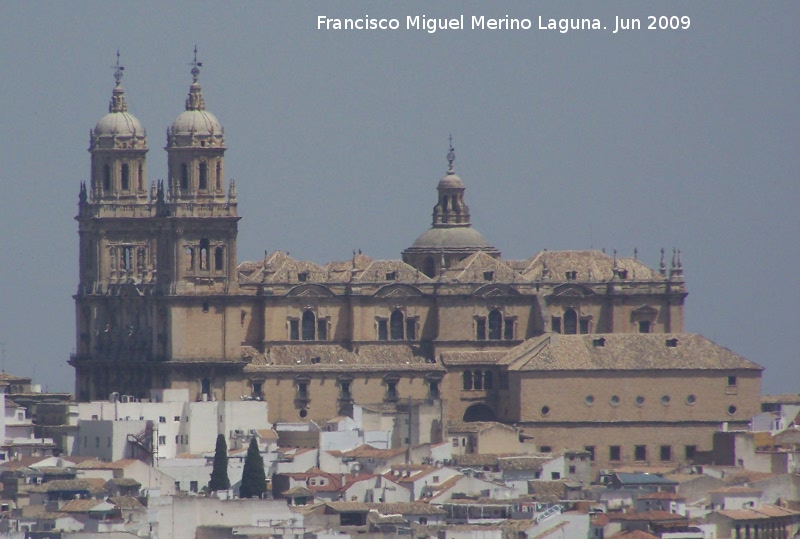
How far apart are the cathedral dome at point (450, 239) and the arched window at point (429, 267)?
76cm

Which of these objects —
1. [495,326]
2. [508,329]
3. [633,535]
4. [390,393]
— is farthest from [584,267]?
[633,535]

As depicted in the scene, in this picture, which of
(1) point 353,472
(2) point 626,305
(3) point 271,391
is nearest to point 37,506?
(1) point 353,472

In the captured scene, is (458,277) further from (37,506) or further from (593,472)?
(37,506)

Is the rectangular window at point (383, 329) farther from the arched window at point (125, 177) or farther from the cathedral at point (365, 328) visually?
the arched window at point (125, 177)

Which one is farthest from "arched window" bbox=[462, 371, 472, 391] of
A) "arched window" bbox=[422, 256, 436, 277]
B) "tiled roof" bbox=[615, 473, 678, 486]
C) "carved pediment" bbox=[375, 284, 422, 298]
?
"tiled roof" bbox=[615, 473, 678, 486]

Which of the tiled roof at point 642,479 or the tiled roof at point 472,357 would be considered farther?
the tiled roof at point 472,357

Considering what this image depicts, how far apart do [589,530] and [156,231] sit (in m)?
32.4

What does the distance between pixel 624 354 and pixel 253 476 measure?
71.8ft

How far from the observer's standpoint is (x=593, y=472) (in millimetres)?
140875

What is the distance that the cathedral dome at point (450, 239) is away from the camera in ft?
518

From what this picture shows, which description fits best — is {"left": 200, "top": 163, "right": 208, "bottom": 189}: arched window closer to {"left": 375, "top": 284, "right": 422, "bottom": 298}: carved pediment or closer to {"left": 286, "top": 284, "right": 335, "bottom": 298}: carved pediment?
{"left": 286, "top": 284, "right": 335, "bottom": 298}: carved pediment

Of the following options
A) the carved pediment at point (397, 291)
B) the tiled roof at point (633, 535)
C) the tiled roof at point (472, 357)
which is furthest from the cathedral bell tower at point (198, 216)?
the tiled roof at point (633, 535)

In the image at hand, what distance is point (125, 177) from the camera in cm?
14925

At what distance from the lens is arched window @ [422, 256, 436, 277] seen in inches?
6156
